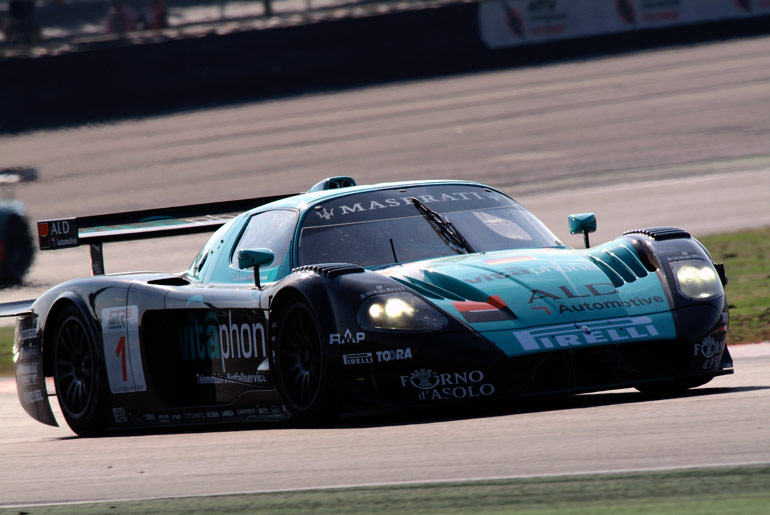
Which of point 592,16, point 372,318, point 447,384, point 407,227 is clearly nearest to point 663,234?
point 407,227

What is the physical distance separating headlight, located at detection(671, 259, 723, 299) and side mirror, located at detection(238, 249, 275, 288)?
1.88 metres

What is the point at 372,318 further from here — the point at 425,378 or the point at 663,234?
the point at 663,234

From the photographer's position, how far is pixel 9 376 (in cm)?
1159

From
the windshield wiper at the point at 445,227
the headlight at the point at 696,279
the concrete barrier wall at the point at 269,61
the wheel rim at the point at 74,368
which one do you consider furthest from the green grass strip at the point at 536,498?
the concrete barrier wall at the point at 269,61

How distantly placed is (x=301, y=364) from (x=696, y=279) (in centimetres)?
184

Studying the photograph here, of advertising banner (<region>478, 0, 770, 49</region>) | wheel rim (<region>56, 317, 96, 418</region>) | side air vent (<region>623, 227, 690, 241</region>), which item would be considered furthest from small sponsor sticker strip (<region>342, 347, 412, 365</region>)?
advertising banner (<region>478, 0, 770, 49</region>)

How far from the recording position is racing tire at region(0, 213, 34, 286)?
14.8 metres

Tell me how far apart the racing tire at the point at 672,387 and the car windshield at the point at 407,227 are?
94 cm

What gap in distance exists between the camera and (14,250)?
49.5ft

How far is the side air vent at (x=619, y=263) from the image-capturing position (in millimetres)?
6059

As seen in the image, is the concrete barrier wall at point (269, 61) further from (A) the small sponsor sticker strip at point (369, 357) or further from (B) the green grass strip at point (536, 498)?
(B) the green grass strip at point (536, 498)

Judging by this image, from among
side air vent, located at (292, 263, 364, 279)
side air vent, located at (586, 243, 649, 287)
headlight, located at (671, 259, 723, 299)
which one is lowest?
headlight, located at (671, 259, 723, 299)

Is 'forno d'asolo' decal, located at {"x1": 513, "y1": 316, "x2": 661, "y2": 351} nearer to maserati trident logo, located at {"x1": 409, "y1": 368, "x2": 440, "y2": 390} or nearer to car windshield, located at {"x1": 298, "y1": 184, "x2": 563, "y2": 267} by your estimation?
maserati trident logo, located at {"x1": 409, "y1": 368, "x2": 440, "y2": 390}

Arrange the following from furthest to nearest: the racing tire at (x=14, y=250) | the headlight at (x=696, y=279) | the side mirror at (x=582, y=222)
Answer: the racing tire at (x=14, y=250)
the side mirror at (x=582, y=222)
the headlight at (x=696, y=279)
